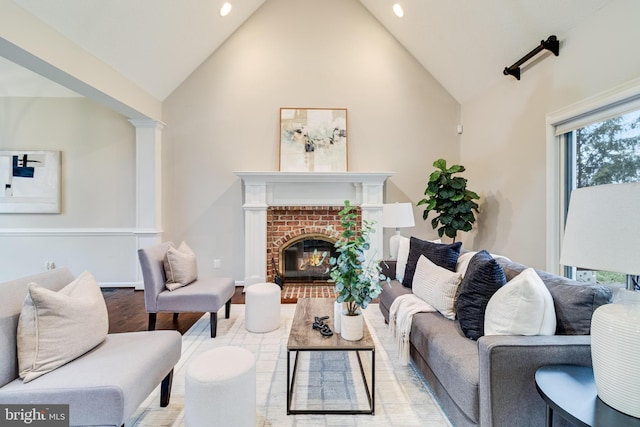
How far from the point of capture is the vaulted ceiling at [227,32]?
8.51 ft

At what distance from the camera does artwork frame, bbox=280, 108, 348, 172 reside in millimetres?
4367

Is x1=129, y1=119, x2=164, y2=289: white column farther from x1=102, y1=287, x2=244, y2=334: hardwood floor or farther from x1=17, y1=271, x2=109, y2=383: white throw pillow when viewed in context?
x1=17, y1=271, x2=109, y2=383: white throw pillow

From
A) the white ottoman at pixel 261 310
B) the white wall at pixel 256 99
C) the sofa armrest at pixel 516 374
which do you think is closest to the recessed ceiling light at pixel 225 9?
the white wall at pixel 256 99

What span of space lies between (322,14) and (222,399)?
4.88 metres

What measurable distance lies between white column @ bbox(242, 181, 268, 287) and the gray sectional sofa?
9.81ft

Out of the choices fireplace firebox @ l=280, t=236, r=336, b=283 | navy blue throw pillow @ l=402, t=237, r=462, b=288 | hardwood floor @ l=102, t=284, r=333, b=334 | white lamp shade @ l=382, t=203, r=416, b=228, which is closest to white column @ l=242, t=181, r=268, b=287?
hardwood floor @ l=102, t=284, r=333, b=334

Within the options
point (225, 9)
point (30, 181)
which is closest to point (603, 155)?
point (225, 9)

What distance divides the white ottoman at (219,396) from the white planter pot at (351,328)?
58 cm

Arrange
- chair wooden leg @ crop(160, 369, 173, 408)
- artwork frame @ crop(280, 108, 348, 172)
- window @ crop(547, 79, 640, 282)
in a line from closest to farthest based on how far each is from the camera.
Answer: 1. chair wooden leg @ crop(160, 369, 173, 408)
2. window @ crop(547, 79, 640, 282)
3. artwork frame @ crop(280, 108, 348, 172)

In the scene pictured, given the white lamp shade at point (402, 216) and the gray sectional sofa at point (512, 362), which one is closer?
the gray sectional sofa at point (512, 362)

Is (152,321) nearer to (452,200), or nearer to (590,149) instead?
(452,200)

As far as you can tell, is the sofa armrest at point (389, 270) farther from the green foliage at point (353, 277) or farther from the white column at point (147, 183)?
the white column at point (147, 183)

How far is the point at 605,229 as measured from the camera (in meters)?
0.98

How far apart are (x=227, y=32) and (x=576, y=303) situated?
4860 millimetres
